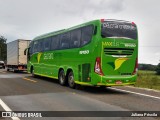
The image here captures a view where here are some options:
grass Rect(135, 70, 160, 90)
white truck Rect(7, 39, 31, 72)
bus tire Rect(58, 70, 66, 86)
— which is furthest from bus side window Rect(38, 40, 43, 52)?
white truck Rect(7, 39, 31, 72)

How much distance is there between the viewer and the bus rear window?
15241 millimetres

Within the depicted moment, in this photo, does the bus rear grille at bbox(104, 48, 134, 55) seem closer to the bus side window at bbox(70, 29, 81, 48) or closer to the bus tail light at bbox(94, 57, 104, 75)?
the bus tail light at bbox(94, 57, 104, 75)

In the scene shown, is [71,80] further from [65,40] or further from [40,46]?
[40,46]

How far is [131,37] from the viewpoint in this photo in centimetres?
1580

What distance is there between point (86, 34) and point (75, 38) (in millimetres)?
1485

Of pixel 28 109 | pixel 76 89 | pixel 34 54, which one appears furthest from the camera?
pixel 34 54

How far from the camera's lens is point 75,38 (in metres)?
17.6

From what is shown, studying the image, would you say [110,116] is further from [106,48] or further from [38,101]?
[106,48]

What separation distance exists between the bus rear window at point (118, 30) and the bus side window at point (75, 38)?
7.10ft

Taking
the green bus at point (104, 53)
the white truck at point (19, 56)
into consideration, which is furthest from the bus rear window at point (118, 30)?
the white truck at point (19, 56)

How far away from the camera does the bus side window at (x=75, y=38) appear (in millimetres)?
17108

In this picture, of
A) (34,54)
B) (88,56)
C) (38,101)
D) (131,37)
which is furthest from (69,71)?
(34,54)

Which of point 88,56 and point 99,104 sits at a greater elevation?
point 88,56

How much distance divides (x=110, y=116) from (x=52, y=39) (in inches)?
498
